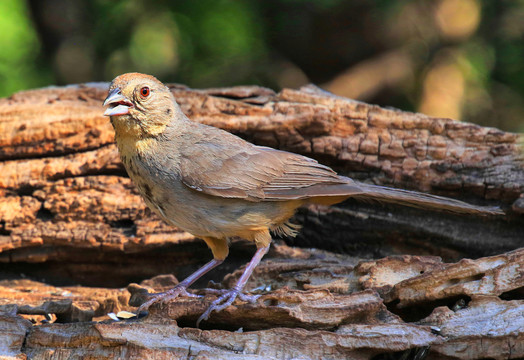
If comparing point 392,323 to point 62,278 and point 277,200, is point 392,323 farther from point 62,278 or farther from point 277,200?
point 62,278

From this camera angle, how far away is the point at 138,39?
7879mm

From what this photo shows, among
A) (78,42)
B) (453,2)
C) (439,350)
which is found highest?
(453,2)

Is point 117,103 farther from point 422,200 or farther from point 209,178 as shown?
point 422,200

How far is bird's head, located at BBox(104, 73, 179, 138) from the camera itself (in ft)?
14.7

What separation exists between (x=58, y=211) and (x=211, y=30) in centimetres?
308

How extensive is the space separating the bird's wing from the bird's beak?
485 millimetres

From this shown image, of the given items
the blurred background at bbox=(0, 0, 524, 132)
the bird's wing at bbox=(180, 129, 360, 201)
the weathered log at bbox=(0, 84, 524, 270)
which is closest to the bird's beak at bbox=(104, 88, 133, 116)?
the bird's wing at bbox=(180, 129, 360, 201)

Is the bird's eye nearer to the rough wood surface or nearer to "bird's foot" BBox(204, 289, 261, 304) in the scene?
the rough wood surface

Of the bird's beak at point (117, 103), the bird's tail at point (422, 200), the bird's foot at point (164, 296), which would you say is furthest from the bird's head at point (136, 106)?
the bird's tail at point (422, 200)

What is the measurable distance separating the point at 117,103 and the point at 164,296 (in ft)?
4.39

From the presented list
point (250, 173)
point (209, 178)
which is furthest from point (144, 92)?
point (250, 173)

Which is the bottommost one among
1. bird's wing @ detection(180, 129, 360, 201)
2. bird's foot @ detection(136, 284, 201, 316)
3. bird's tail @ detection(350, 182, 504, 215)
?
bird's foot @ detection(136, 284, 201, 316)

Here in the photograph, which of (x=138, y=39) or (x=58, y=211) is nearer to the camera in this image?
(x=58, y=211)

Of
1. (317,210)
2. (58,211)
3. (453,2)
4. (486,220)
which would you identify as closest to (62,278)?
(58,211)
